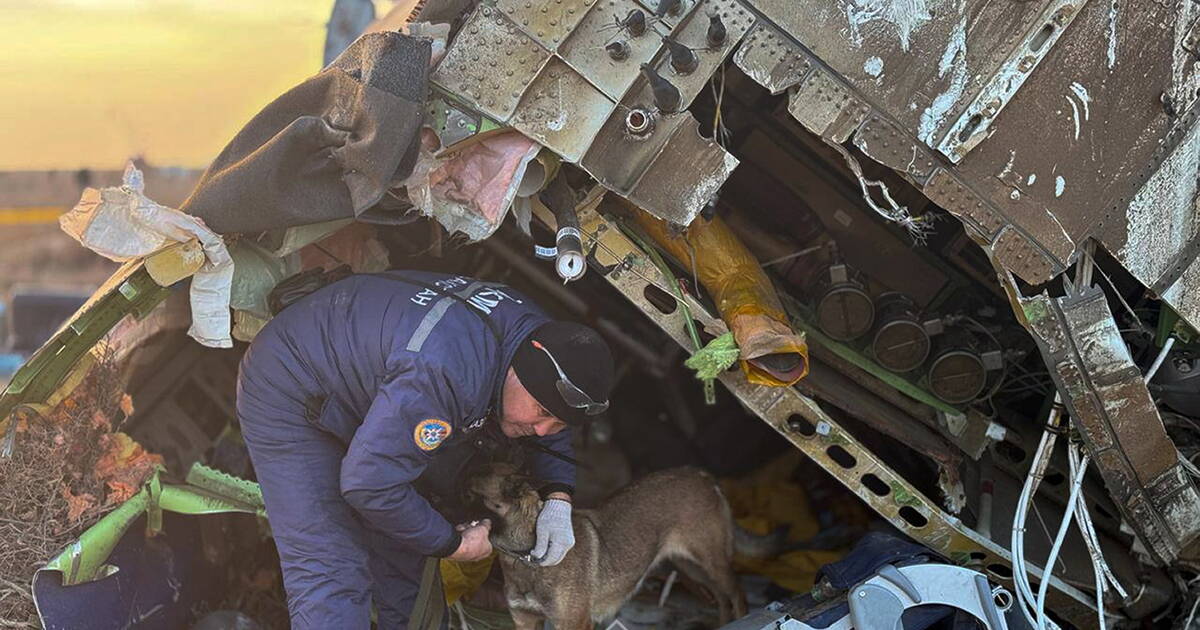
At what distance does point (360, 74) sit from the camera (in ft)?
11.0

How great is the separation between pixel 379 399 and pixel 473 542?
2.38 ft

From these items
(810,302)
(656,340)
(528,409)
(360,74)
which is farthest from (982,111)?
(656,340)

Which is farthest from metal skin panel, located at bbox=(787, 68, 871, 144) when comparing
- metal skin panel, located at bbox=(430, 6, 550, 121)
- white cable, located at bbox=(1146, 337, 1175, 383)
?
white cable, located at bbox=(1146, 337, 1175, 383)

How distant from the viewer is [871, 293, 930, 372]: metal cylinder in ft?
13.5

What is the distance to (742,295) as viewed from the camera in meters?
3.81

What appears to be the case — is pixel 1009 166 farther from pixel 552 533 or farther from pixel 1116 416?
pixel 552 533

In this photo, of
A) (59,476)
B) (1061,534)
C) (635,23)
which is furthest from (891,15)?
(59,476)

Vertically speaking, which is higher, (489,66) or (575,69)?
(575,69)

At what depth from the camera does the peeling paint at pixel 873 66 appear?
341 cm

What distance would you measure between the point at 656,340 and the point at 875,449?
65.9 inches

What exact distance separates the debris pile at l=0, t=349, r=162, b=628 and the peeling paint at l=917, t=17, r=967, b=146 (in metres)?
3.20

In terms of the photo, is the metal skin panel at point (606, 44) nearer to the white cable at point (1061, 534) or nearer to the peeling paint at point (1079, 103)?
the peeling paint at point (1079, 103)

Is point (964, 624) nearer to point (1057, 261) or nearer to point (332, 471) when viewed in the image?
point (1057, 261)

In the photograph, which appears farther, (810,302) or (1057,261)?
(810,302)
